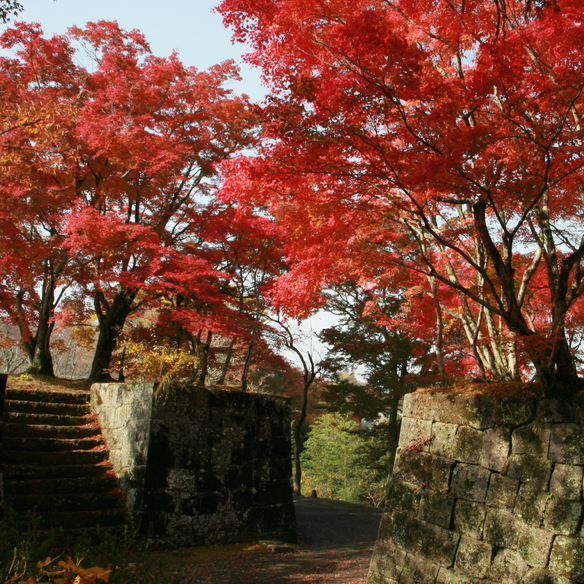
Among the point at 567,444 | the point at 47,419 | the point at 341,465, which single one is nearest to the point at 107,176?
the point at 47,419

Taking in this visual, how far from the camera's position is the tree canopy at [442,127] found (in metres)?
4.64

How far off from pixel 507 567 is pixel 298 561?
11.2 feet

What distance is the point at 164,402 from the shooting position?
7.22 metres

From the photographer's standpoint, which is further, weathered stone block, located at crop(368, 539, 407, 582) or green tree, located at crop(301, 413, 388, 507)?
green tree, located at crop(301, 413, 388, 507)

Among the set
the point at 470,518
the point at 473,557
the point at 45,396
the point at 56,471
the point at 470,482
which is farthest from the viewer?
the point at 45,396

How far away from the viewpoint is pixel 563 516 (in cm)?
401

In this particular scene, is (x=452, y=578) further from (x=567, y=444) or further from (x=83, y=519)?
(x=83, y=519)

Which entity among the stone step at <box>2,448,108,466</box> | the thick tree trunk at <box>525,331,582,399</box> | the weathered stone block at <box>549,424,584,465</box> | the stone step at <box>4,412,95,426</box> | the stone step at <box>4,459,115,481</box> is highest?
the thick tree trunk at <box>525,331,582,399</box>

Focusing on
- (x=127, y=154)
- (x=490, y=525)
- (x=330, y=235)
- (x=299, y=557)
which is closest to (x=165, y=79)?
(x=127, y=154)

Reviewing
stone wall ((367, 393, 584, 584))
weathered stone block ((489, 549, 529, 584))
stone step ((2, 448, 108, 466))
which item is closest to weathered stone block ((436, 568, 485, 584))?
stone wall ((367, 393, 584, 584))

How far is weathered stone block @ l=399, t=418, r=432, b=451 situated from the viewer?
522 centimetres

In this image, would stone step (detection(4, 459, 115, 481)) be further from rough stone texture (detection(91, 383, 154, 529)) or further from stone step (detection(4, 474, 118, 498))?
rough stone texture (detection(91, 383, 154, 529))

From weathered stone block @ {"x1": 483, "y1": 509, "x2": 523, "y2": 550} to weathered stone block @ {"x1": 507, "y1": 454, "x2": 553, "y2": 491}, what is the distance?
336 mm

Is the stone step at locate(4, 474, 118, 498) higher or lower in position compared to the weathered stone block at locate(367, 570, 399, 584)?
higher
